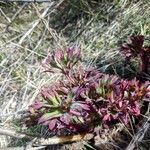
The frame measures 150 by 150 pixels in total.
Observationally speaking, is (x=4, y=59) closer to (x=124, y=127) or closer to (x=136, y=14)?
(x=136, y=14)

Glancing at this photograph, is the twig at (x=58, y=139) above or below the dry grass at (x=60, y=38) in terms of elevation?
below

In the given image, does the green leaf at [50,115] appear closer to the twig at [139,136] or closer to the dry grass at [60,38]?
the twig at [139,136]

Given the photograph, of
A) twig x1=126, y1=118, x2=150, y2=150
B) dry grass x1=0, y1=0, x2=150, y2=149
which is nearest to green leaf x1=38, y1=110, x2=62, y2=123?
twig x1=126, y1=118, x2=150, y2=150

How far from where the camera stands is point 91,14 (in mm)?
2766

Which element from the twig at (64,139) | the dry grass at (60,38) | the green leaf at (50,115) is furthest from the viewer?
the dry grass at (60,38)

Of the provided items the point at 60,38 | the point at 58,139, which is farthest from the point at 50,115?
the point at 60,38

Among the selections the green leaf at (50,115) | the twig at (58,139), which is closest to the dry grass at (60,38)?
the twig at (58,139)

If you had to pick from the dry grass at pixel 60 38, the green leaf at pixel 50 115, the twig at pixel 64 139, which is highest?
the dry grass at pixel 60 38

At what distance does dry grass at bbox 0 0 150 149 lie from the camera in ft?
7.77

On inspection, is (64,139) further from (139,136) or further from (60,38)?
(60,38)

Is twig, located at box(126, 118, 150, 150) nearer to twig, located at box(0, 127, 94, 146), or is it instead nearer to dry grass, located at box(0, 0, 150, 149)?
twig, located at box(0, 127, 94, 146)

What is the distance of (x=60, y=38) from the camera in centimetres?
267

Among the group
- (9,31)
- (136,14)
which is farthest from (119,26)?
(9,31)

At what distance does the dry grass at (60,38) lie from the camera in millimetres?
2367
